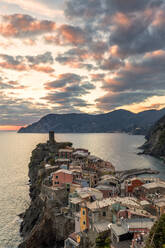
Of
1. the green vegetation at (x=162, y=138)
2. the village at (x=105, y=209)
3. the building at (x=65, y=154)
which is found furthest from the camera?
the green vegetation at (x=162, y=138)

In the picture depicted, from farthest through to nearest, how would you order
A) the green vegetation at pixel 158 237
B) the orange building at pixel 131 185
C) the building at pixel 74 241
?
1. the orange building at pixel 131 185
2. the building at pixel 74 241
3. the green vegetation at pixel 158 237

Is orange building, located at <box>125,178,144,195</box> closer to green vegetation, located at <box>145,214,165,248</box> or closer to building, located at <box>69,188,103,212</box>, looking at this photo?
building, located at <box>69,188,103,212</box>

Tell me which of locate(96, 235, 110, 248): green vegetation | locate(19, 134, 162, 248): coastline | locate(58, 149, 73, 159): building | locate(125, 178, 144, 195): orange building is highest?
locate(58, 149, 73, 159): building

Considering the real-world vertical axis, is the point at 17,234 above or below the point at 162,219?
below

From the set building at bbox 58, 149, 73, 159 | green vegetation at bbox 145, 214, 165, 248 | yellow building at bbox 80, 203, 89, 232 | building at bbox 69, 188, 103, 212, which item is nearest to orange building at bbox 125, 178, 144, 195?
building at bbox 69, 188, 103, 212

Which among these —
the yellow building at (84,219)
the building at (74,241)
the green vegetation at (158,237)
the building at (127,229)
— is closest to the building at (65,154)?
the yellow building at (84,219)

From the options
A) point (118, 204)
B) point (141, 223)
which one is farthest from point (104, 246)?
point (118, 204)

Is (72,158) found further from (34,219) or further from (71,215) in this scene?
(71,215)

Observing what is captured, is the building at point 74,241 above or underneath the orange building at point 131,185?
underneath

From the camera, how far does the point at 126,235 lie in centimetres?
2377

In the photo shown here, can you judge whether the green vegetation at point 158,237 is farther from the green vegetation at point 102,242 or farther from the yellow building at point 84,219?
the yellow building at point 84,219

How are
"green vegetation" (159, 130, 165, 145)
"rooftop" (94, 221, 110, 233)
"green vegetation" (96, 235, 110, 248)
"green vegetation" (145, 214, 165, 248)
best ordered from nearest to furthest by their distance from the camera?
"green vegetation" (145, 214, 165, 248)
"green vegetation" (96, 235, 110, 248)
"rooftop" (94, 221, 110, 233)
"green vegetation" (159, 130, 165, 145)

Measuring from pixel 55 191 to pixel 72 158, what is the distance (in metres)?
36.2

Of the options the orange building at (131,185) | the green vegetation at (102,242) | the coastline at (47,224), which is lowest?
the coastline at (47,224)
